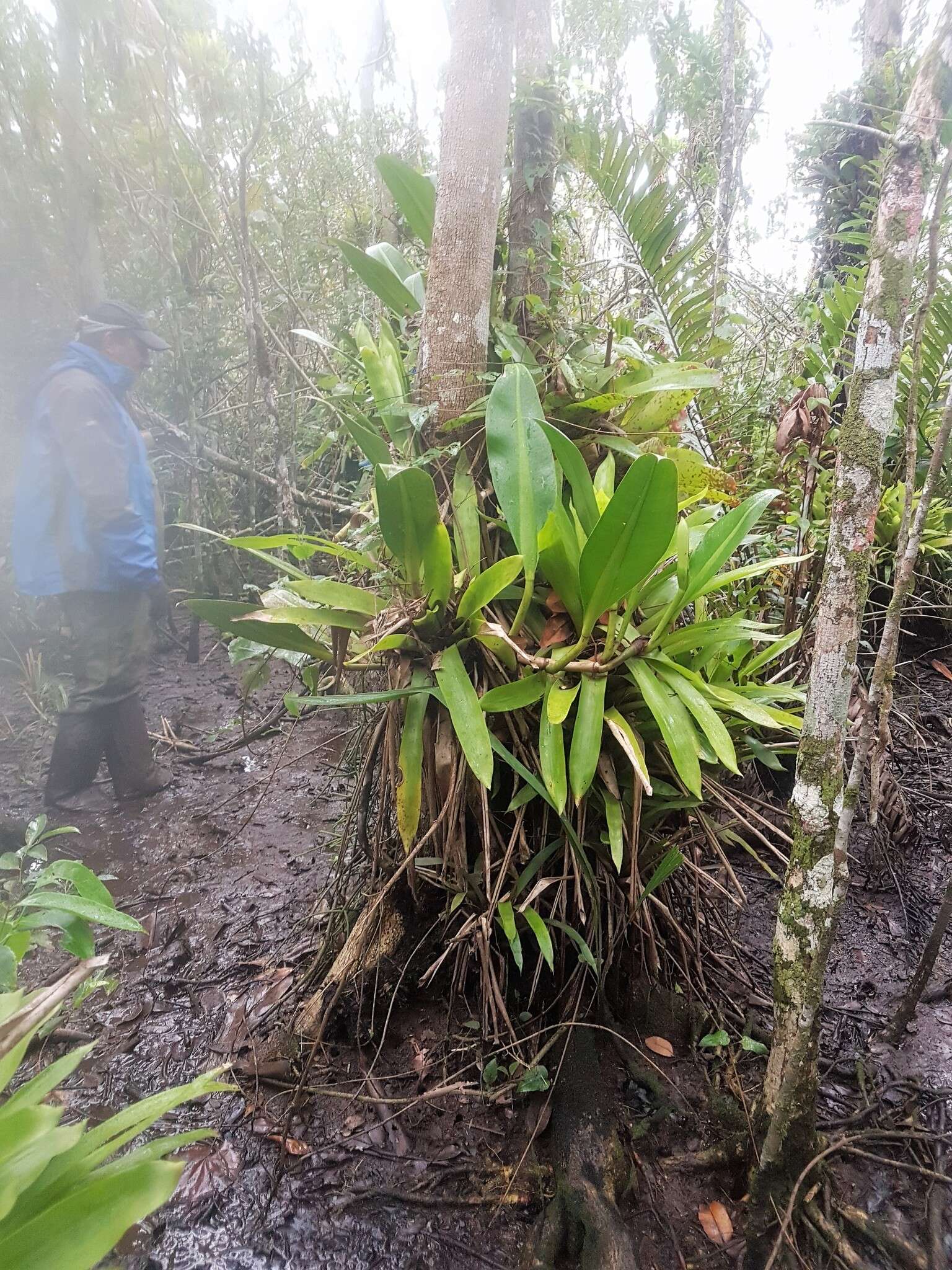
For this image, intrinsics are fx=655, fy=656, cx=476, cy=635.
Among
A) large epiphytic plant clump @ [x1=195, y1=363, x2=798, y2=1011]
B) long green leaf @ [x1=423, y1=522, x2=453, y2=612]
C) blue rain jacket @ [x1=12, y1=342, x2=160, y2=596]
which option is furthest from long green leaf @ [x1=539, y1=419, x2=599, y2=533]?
blue rain jacket @ [x1=12, y1=342, x2=160, y2=596]

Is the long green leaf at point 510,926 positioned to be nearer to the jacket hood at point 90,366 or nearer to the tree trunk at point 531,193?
the tree trunk at point 531,193

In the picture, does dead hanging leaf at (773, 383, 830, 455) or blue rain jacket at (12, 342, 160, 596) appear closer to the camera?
dead hanging leaf at (773, 383, 830, 455)

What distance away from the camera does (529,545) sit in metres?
1.24

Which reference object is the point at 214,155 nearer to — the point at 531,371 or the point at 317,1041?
the point at 531,371

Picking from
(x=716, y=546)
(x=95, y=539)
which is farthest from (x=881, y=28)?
(x=95, y=539)

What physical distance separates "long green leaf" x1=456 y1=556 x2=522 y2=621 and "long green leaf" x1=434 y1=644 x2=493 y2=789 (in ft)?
0.35

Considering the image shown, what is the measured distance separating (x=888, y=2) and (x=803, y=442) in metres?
4.45

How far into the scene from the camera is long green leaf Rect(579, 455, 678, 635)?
3.57ft

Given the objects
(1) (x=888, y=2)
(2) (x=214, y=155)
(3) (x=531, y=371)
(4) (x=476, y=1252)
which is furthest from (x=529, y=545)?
(1) (x=888, y=2)

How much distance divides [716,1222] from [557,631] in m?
1.13

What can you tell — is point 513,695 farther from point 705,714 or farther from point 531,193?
point 531,193

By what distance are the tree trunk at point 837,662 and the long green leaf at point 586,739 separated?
0.35m

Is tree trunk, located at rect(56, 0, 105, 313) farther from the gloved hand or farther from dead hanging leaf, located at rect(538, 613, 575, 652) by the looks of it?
dead hanging leaf, located at rect(538, 613, 575, 652)

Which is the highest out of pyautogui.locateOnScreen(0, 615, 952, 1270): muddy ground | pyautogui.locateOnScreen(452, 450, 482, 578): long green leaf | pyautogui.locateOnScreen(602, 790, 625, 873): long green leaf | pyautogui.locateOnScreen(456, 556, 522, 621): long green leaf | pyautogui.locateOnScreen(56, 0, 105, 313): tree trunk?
pyautogui.locateOnScreen(56, 0, 105, 313): tree trunk
